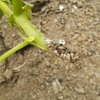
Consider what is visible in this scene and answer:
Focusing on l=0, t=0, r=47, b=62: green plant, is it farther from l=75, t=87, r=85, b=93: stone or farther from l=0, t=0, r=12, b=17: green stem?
l=75, t=87, r=85, b=93: stone

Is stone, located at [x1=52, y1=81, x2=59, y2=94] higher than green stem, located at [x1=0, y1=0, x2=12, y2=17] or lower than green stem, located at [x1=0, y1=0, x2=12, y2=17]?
lower

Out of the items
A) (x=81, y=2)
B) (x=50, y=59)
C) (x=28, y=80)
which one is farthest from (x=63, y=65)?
(x=81, y=2)

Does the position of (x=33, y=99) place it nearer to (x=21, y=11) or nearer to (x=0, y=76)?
(x=0, y=76)

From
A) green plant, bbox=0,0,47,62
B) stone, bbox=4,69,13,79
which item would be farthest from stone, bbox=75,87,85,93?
green plant, bbox=0,0,47,62

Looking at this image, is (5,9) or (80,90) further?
(80,90)

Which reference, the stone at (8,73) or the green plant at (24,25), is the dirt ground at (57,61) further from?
the green plant at (24,25)

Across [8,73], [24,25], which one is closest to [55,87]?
[8,73]

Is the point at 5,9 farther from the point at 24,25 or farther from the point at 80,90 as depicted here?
the point at 80,90

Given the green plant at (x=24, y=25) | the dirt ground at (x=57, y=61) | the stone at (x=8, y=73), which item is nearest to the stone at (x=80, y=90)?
the dirt ground at (x=57, y=61)
